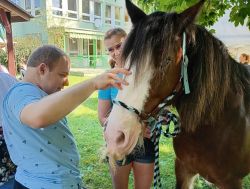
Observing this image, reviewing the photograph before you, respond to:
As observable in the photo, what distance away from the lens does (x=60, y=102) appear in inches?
48.2

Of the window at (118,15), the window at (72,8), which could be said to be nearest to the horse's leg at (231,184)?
the window at (72,8)

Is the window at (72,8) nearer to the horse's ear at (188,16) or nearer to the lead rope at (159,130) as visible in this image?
the lead rope at (159,130)

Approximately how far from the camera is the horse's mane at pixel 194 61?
58.4 inches

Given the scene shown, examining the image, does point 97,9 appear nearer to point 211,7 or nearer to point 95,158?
point 95,158

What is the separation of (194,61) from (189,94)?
19 cm

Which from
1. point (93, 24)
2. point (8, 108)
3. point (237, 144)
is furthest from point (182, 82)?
point (93, 24)

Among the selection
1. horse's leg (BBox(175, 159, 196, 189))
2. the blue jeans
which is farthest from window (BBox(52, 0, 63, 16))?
the blue jeans

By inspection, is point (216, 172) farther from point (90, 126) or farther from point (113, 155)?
point (90, 126)

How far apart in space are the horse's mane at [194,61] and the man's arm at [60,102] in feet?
0.77

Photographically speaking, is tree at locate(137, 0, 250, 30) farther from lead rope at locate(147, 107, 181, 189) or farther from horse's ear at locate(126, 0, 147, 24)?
lead rope at locate(147, 107, 181, 189)

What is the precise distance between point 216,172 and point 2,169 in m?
1.37

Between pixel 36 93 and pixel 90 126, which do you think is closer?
pixel 36 93

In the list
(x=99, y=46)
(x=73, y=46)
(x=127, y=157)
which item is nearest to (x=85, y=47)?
(x=73, y=46)

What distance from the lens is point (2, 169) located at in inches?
74.8
